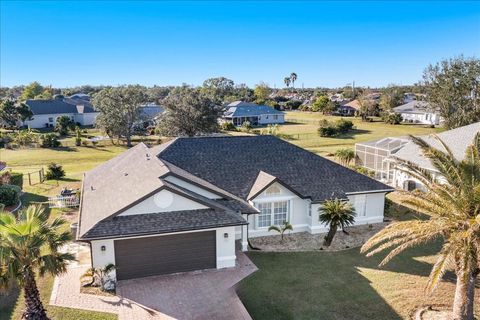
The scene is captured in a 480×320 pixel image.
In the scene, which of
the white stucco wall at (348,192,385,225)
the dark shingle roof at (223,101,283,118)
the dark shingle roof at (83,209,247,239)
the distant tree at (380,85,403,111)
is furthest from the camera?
the distant tree at (380,85,403,111)

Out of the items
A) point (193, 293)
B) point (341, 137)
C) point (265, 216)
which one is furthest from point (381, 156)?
point (341, 137)

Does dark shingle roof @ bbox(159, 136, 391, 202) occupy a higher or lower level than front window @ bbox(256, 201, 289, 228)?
higher

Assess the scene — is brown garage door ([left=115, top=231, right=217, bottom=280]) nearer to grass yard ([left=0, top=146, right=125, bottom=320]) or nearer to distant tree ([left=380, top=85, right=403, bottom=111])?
grass yard ([left=0, top=146, right=125, bottom=320])

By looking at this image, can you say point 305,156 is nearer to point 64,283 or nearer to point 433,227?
point 433,227

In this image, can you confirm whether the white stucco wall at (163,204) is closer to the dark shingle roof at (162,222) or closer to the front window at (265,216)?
the dark shingle roof at (162,222)

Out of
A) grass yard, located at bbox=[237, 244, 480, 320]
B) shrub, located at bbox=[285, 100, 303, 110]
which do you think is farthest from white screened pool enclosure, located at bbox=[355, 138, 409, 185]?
shrub, located at bbox=[285, 100, 303, 110]

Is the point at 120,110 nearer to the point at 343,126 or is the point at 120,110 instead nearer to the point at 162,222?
the point at 343,126

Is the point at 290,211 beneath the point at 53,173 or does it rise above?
above
